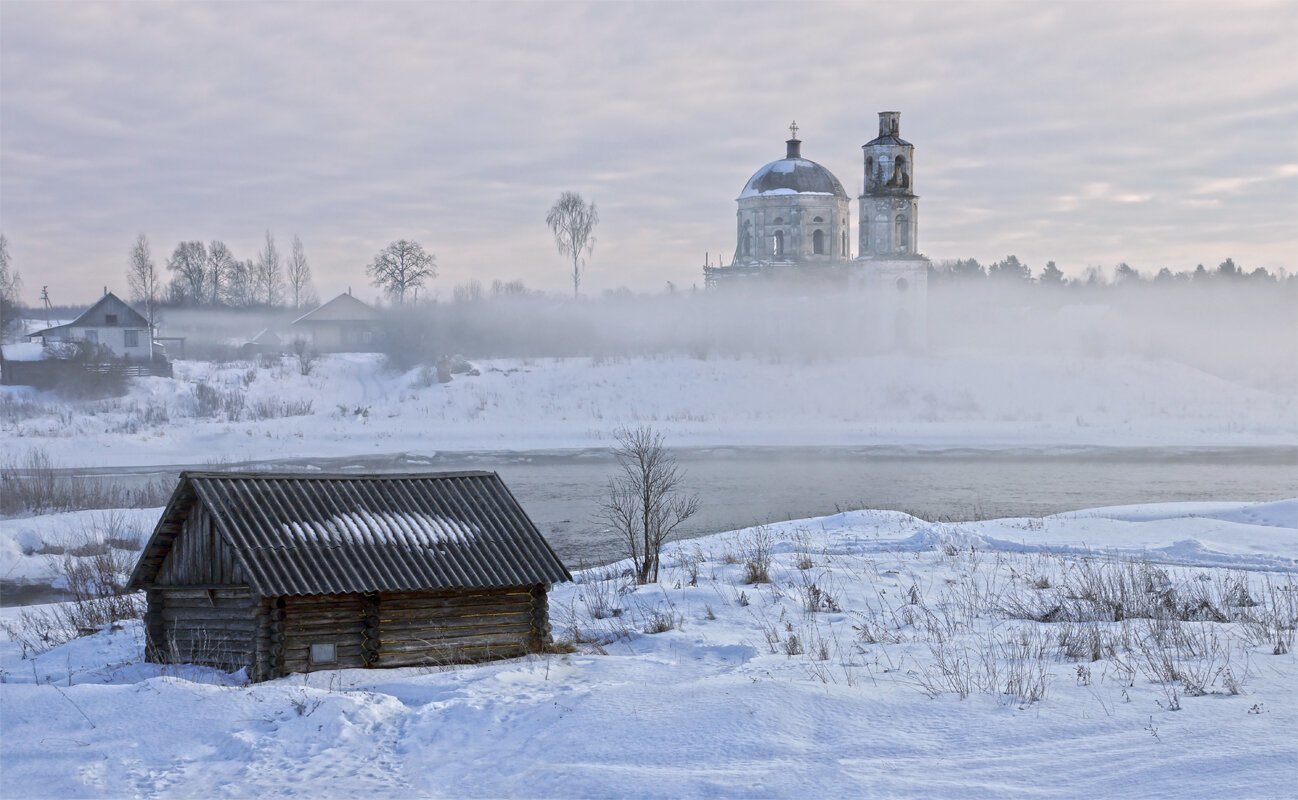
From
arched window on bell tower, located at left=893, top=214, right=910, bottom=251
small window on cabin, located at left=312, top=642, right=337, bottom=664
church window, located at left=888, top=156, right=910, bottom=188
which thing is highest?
church window, located at left=888, top=156, right=910, bottom=188

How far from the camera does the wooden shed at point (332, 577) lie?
11531mm

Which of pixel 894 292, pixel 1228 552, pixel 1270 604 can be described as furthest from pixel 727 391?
pixel 1270 604

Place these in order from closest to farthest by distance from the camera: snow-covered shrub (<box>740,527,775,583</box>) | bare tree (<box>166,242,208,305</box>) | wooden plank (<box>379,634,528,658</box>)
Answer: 1. wooden plank (<box>379,634,528,658</box>)
2. snow-covered shrub (<box>740,527,775,583</box>)
3. bare tree (<box>166,242,208,305</box>)

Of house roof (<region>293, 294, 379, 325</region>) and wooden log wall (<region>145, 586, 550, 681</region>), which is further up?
house roof (<region>293, 294, 379, 325</region>)

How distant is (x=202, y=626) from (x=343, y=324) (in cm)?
5975

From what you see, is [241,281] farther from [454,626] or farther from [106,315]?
[454,626]

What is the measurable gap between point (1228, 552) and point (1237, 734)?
11862 mm

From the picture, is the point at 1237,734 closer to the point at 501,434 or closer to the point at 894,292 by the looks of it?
the point at 501,434

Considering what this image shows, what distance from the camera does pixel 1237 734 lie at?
273 inches

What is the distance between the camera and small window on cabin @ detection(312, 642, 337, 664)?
11.6 meters

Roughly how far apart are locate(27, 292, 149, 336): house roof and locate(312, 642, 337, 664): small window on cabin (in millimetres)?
55303

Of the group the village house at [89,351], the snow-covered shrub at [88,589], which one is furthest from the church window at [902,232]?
the snow-covered shrub at [88,589]

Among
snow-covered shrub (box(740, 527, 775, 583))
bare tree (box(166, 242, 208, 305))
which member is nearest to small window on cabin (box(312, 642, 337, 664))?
snow-covered shrub (box(740, 527, 775, 583))

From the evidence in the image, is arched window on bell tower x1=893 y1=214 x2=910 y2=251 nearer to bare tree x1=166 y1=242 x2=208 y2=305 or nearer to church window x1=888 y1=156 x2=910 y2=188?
church window x1=888 y1=156 x2=910 y2=188
